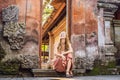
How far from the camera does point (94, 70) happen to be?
336 inches

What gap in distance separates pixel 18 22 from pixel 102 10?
109 inches

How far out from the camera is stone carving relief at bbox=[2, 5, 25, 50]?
25.8 ft

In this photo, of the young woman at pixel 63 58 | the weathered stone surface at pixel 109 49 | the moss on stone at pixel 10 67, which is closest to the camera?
the young woman at pixel 63 58

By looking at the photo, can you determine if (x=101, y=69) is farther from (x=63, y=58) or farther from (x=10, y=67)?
(x=10, y=67)

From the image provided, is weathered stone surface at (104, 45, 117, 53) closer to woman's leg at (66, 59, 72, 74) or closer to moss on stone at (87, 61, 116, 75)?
moss on stone at (87, 61, 116, 75)

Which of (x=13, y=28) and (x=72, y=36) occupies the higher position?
(x=13, y=28)

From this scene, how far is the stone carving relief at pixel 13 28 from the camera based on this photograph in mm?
7867

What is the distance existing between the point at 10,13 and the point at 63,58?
2057mm

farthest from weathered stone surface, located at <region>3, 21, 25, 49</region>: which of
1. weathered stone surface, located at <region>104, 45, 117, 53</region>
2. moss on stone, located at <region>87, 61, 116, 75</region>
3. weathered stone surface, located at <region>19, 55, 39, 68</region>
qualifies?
weathered stone surface, located at <region>104, 45, 117, 53</region>

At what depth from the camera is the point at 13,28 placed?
7.93 m

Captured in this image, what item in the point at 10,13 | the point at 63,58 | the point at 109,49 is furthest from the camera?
the point at 109,49

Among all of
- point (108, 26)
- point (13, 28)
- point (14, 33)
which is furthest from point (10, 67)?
point (108, 26)

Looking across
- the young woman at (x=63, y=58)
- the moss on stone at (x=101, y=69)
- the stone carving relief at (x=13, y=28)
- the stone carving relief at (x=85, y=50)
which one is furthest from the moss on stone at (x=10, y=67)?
the moss on stone at (x=101, y=69)

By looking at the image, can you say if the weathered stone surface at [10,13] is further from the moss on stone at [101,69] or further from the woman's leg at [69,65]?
the moss on stone at [101,69]
